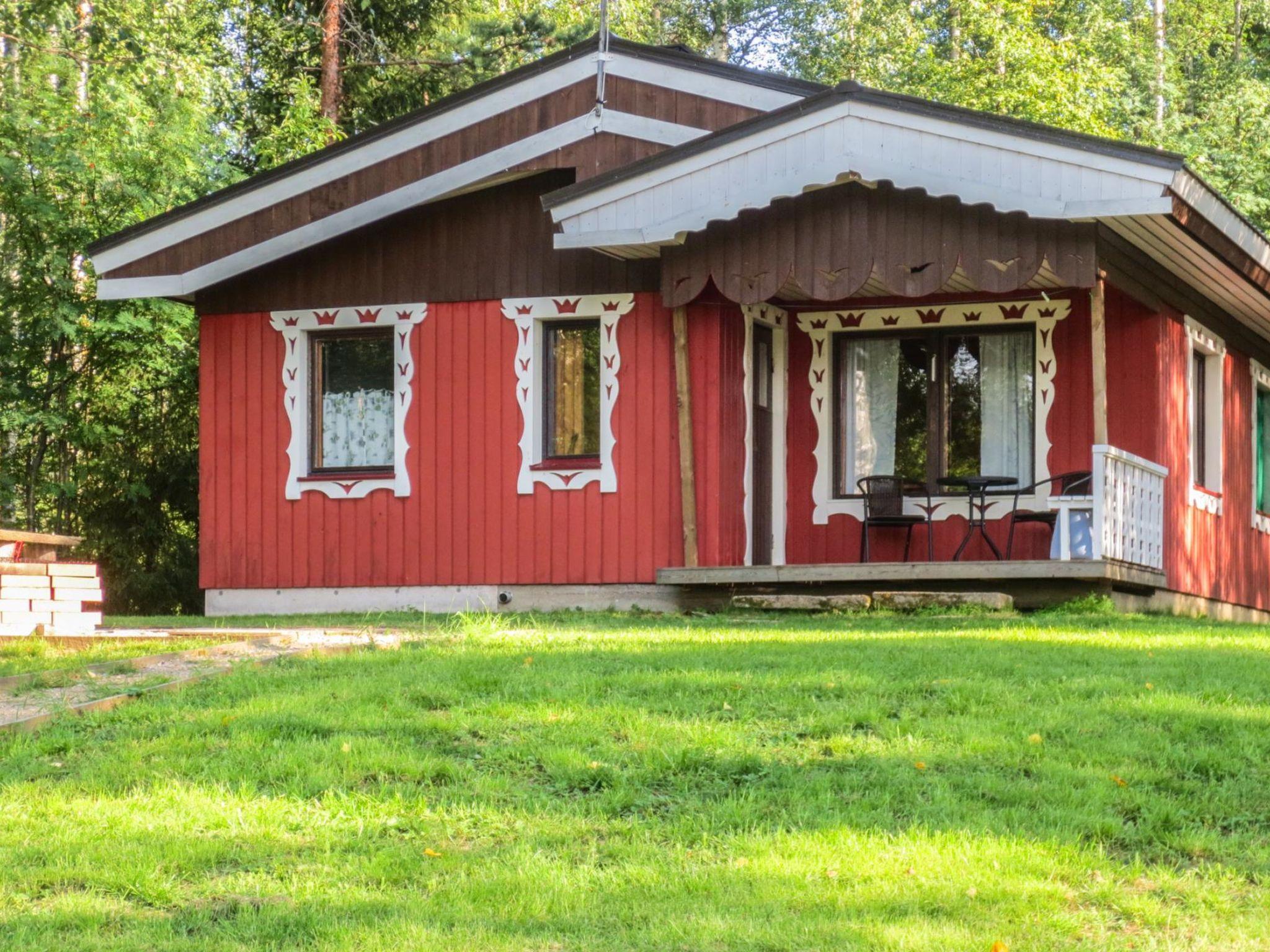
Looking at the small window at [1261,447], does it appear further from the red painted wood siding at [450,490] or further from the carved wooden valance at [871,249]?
the red painted wood siding at [450,490]

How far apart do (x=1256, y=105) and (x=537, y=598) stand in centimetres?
2332

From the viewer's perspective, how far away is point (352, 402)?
16391mm

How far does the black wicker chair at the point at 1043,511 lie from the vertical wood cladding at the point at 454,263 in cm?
379

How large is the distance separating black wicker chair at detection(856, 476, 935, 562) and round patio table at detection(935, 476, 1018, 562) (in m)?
0.33

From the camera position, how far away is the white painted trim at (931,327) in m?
15.5

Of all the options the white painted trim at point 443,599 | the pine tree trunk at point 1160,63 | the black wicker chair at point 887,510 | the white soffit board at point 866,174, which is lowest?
the white painted trim at point 443,599

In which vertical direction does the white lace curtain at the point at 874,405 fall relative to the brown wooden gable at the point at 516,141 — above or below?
below

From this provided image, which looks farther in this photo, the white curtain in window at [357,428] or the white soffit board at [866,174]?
the white curtain in window at [357,428]

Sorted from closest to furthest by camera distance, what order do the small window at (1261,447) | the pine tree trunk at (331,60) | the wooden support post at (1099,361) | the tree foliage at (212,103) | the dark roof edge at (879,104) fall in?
the dark roof edge at (879,104)
the wooden support post at (1099,361)
the small window at (1261,447)
the tree foliage at (212,103)
the pine tree trunk at (331,60)

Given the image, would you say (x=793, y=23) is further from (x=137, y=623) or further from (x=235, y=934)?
(x=235, y=934)

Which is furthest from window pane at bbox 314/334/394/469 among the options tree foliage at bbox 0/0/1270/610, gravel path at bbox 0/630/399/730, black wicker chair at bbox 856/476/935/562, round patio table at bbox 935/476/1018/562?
round patio table at bbox 935/476/1018/562

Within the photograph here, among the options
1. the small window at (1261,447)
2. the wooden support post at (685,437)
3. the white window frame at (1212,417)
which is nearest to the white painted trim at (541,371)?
the wooden support post at (685,437)

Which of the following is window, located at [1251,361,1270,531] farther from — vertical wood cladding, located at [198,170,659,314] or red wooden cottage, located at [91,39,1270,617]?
vertical wood cladding, located at [198,170,659,314]

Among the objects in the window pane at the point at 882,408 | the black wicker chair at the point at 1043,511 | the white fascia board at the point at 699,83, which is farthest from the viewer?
the window pane at the point at 882,408
